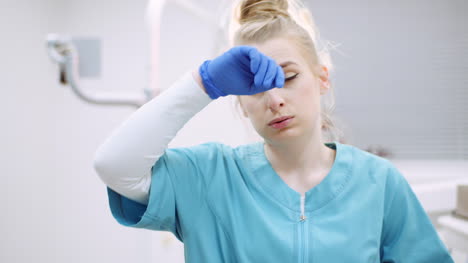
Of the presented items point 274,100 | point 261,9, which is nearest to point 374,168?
point 274,100

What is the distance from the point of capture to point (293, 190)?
822 mm

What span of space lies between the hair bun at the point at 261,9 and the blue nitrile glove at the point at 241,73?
0.72ft

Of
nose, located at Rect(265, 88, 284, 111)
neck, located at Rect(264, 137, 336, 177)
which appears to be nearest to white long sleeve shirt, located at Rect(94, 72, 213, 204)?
nose, located at Rect(265, 88, 284, 111)

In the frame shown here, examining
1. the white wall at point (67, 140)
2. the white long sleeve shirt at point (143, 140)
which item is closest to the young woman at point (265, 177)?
the white long sleeve shirt at point (143, 140)

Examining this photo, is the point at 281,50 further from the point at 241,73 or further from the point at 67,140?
the point at 67,140

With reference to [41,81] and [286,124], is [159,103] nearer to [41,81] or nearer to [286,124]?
[286,124]

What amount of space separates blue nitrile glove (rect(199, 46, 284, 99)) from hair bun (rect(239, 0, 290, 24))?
22 cm

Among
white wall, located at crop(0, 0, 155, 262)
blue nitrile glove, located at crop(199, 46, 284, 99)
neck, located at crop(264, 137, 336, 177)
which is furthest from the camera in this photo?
white wall, located at crop(0, 0, 155, 262)

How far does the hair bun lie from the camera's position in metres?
0.87

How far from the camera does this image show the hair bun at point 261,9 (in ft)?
2.86

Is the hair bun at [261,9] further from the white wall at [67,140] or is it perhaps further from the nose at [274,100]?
the white wall at [67,140]

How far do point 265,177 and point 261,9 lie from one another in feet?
1.20

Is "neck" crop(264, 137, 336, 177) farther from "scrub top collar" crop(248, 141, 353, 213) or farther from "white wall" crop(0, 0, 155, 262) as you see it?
"white wall" crop(0, 0, 155, 262)

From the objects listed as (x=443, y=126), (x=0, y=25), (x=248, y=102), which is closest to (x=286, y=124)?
(x=248, y=102)
